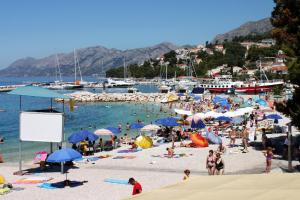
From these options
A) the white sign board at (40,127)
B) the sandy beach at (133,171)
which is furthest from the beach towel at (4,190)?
the white sign board at (40,127)

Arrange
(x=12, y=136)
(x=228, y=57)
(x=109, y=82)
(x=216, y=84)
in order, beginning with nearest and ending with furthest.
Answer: (x=12, y=136) < (x=216, y=84) < (x=109, y=82) < (x=228, y=57)

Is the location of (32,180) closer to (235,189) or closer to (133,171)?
(133,171)

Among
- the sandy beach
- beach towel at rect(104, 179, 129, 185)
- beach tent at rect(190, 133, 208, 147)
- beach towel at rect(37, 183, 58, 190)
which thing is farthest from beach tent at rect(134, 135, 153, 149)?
beach towel at rect(37, 183, 58, 190)

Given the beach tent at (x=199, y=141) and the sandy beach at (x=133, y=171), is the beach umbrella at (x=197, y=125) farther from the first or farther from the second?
the sandy beach at (x=133, y=171)

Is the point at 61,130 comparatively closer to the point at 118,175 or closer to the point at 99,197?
the point at 118,175

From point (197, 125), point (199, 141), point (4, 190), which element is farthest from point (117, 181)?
point (197, 125)

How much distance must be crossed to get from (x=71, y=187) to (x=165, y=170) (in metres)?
5.06

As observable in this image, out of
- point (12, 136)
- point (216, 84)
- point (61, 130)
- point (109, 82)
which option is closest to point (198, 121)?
point (61, 130)

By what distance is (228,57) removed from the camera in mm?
179750

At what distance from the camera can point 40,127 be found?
72.2ft

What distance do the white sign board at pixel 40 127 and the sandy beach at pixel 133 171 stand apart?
191 centimetres

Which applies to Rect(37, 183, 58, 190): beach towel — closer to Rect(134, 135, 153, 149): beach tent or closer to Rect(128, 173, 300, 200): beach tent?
Rect(134, 135, 153, 149): beach tent

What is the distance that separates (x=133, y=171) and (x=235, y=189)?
1627 centimetres

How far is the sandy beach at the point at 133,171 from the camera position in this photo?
18.0 meters
